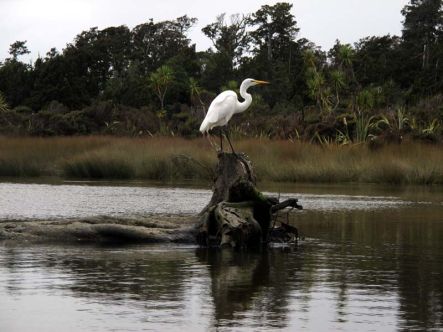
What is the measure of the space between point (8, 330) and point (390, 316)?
10.6 ft

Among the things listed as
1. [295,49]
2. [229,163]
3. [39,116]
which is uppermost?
[295,49]

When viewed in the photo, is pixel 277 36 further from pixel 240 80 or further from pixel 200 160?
pixel 200 160

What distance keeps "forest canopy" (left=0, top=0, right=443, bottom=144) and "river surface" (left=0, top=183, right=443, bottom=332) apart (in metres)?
21.7

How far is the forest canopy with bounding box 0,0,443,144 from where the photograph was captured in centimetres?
4222

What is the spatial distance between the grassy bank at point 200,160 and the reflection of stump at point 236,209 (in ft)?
56.3

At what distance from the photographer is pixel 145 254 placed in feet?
39.6

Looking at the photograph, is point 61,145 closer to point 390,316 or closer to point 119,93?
point 390,316

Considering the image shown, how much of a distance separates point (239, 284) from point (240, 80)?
58.3 metres

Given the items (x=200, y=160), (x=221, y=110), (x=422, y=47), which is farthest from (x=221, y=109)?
(x=422, y=47)

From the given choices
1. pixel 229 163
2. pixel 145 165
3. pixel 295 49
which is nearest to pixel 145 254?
pixel 229 163

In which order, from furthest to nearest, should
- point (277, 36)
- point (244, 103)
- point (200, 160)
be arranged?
1. point (277, 36)
2. point (200, 160)
3. point (244, 103)

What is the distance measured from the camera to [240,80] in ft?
222

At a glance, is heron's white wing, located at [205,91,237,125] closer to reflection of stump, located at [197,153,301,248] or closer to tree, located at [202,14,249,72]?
reflection of stump, located at [197,153,301,248]

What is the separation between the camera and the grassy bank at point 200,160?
102ft
